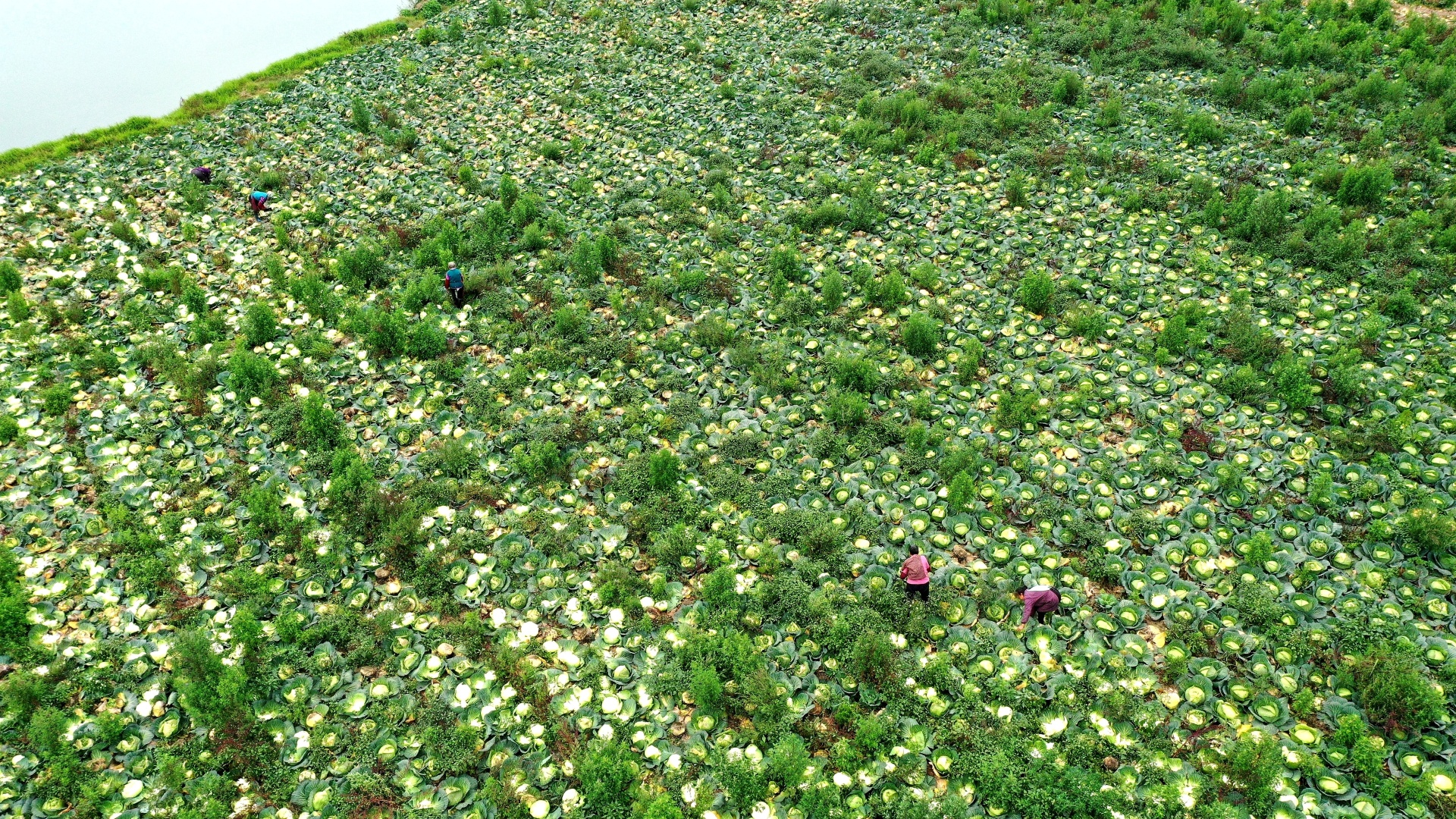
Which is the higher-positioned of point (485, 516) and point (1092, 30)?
point (1092, 30)

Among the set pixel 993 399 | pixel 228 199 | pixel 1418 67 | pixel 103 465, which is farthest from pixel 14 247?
pixel 1418 67

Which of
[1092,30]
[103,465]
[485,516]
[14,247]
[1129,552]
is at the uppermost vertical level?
[1092,30]

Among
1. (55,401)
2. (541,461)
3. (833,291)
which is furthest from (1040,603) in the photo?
(55,401)

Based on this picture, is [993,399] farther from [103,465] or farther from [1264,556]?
[103,465]

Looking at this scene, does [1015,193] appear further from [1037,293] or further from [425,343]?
[425,343]

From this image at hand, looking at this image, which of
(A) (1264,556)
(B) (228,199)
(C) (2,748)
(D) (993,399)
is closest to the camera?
(C) (2,748)

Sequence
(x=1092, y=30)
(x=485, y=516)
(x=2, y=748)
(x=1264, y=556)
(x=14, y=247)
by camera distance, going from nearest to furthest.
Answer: (x=2, y=748) < (x=1264, y=556) < (x=485, y=516) < (x=14, y=247) < (x=1092, y=30)

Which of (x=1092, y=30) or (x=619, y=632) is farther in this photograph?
(x=1092, y=30)

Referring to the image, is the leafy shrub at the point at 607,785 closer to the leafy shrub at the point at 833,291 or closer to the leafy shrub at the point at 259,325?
the leafy shrub at the point at 833,291

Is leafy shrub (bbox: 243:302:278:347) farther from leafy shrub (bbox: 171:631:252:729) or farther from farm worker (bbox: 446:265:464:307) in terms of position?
leafy shrub (bbox: 171:631:252:729)
